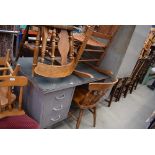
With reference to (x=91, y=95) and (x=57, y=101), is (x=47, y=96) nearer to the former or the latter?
(x=57, y=101)

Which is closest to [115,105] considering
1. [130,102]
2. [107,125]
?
[130,102]

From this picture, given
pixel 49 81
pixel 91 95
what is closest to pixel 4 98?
pixel 49 81

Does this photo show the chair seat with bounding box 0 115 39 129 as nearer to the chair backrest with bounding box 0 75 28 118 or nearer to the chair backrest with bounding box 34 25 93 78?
the chair backrest with bounding box 0 75 28 118

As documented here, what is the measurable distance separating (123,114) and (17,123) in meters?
1.66

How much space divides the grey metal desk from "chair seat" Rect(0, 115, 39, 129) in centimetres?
12

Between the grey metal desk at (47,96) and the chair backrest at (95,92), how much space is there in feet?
0.43

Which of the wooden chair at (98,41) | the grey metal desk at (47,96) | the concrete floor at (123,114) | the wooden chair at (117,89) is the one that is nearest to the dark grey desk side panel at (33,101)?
the grey metal desk at (47,96)

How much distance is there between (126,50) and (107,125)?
976 mm

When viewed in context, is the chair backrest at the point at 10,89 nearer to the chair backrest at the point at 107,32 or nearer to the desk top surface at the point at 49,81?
the desk top surface at the point at 49,81

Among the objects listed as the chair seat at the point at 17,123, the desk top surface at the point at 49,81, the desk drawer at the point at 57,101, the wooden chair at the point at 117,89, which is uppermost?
the desk top surface at the point at 49,81

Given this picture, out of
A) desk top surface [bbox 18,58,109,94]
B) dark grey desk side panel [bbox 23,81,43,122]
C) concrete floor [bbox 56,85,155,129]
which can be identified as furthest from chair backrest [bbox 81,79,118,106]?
dark grey desk side panel [bbox 23,81,43,122]

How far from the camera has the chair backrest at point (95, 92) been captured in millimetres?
1700

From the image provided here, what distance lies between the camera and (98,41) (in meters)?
2.25
